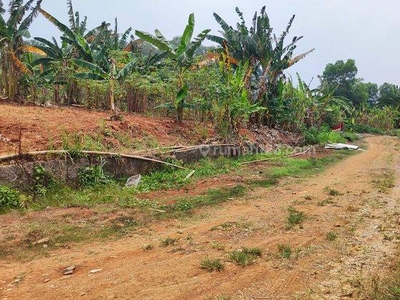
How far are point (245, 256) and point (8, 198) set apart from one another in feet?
13.4

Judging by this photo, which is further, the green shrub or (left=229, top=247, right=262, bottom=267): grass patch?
the green shrub

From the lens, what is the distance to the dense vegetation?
11.9 metres

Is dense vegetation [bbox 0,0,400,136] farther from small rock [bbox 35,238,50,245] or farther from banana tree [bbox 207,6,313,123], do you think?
small rock [bbox 35,238,50,245]

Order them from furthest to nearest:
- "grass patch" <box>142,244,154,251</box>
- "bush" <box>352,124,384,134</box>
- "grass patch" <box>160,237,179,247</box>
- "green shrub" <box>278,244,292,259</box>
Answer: "bush" <box>352,124,384,134</box>
"grass patch" <box>160,237,179,247</box>
"grass patch" <box>142,244,154,251</box>
"green shrub" <box>278,244,292,259</box>

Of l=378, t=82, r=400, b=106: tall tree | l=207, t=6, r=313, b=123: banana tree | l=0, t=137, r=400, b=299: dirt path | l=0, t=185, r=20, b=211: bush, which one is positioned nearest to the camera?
l=0, t=137, r=400, b=299: dirt path

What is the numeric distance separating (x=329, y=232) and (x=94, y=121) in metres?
7.10

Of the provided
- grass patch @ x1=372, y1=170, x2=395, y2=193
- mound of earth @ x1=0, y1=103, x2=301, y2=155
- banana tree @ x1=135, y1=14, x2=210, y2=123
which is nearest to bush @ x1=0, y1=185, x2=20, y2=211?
mound of earth @ x1=0, y1=103, x2=301, y2=155

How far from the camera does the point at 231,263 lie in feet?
13.0

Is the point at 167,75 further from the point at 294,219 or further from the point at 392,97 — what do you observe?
the point at 392,97

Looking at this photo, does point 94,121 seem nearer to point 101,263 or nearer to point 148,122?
point 148,122

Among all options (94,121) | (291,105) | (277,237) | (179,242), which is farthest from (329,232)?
(291,105)

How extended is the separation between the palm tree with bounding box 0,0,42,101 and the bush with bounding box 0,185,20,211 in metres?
8.44

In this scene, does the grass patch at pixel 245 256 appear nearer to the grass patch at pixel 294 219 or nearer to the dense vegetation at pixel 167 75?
the grass patch at pixel 294 219

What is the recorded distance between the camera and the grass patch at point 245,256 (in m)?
3.96
